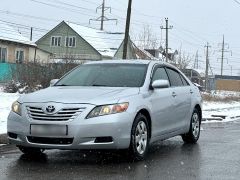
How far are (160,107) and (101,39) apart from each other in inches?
2078

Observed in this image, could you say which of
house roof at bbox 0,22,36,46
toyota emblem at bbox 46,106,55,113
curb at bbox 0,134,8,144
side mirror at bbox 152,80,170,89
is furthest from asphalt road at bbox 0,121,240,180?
house roof at bbox 0,22,36,46

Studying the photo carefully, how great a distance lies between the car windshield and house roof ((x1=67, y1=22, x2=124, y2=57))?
47.7m

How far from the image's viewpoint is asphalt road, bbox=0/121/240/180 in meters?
6.54

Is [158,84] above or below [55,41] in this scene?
below

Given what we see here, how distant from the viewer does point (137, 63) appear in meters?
8.74

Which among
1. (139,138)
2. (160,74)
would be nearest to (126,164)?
(139,138)

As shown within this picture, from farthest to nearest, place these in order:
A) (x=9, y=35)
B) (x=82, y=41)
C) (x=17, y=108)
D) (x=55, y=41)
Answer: (x=55, y=41) → (x=82, y=41) → (x=9, y=35) → (x=17, y=108)

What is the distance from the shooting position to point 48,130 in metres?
7.04

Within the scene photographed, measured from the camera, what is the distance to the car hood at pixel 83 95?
7164 millimetres

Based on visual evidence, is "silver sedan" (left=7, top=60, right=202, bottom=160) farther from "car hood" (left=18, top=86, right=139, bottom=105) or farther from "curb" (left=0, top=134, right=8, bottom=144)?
"curb" (left=0, top=134, right=8, bottom=144)

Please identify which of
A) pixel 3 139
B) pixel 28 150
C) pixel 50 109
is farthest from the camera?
pixel 3 139

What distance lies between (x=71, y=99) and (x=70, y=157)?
115 centimetres

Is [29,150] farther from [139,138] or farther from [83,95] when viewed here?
[139,138]

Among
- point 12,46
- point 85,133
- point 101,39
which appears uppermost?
point 101,39
